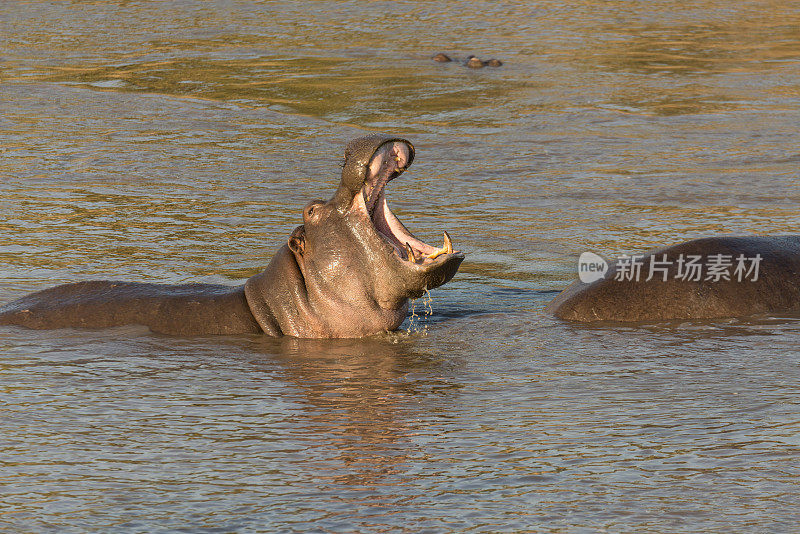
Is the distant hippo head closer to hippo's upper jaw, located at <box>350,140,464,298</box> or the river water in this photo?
hippo's upper jaw, located at <box>350,140,464,298</box>

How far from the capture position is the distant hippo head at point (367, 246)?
5906 mm

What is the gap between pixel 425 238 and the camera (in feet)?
27.7

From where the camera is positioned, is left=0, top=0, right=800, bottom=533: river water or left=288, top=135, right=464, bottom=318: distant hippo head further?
left=288, top=135, right=464, bottom=318: distant hippo head

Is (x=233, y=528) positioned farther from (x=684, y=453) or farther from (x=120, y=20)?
(x=120, y=20)

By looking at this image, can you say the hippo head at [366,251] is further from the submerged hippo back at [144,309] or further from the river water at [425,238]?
the submerged hippo back at [144,309]

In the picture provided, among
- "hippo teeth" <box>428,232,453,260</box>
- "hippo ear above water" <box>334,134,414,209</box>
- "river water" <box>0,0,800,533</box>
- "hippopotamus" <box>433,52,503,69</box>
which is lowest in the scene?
"river water" <box>0,0,800,533</box>

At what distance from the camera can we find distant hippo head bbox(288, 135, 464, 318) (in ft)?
19.4

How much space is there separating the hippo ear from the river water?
0.44 meters

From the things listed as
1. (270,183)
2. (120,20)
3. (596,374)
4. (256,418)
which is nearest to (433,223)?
(270,183)

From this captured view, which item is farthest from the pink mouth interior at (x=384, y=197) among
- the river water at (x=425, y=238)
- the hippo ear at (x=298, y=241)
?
the river water at (x=425, y=238)

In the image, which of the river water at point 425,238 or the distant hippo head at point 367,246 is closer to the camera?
the river water at point 425,238

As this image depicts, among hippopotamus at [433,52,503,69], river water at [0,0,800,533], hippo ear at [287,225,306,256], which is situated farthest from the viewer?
hippopotamus at [433,52,503,69]

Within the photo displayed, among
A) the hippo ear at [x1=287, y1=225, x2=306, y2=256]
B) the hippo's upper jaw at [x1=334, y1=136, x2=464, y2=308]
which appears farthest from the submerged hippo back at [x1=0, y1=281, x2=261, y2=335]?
the hippo's upper jaw at [x1=334, y1=136, x2=464, y2=308]

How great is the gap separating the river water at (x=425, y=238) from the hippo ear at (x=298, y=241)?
44cm
